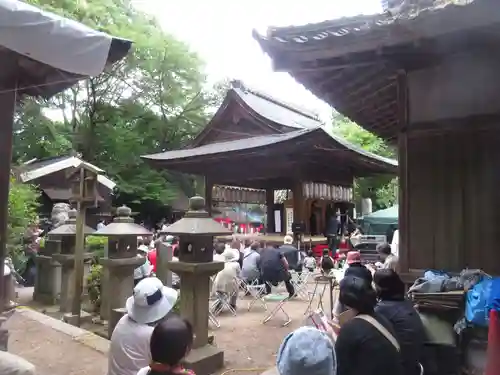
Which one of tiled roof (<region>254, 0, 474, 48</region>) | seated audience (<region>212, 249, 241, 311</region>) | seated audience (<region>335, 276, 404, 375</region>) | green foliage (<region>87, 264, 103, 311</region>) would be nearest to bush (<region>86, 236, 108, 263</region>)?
green foliage (<region>87, 264, 103, 311</region>)

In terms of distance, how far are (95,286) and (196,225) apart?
3.98 metres

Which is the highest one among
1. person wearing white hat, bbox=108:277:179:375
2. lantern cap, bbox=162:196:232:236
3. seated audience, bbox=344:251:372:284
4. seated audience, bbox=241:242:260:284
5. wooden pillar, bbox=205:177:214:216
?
wooden pillar, bbox=205:177:214:216

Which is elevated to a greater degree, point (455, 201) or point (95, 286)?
point (455, 201)

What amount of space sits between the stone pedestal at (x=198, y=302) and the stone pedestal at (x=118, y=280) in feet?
6.63

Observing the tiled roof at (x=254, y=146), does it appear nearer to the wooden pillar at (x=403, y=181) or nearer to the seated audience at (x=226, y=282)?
the seated audience at (x=226, y=282)

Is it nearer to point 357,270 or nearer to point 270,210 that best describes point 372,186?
point 270,210

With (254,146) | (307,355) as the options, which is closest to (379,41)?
(307,355)

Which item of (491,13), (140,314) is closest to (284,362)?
(140,314)

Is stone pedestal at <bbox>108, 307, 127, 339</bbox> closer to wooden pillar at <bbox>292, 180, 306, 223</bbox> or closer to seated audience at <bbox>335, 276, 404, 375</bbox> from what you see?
seated audience at <bbox>335, 276, 404, 375</bbox>

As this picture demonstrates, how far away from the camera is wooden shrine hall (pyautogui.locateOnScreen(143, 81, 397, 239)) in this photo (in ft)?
48.7

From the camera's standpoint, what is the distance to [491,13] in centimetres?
309

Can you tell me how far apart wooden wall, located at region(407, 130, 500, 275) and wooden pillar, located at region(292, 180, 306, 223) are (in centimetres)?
1167

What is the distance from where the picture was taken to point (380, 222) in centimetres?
1977

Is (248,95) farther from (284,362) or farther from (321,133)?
(284,362)
